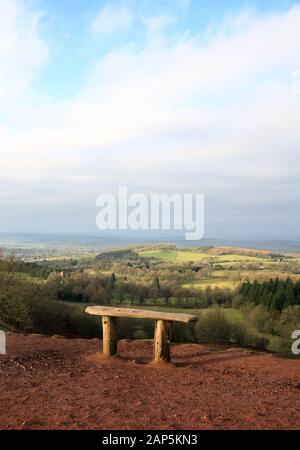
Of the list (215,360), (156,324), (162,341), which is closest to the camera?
(162,341)

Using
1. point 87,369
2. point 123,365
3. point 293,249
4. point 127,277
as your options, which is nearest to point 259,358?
point 123,365

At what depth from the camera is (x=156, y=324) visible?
409 inches

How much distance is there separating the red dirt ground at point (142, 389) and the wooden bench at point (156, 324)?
37cm

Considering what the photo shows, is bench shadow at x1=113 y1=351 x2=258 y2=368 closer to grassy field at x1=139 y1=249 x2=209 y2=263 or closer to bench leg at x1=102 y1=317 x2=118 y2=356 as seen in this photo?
bench leg at x1=102 y1=317 x2=118 y2=356

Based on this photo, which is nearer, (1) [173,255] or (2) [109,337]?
(2) [109,337]

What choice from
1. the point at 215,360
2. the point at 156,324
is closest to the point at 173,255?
the point at 215,360

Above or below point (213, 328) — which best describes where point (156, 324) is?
above

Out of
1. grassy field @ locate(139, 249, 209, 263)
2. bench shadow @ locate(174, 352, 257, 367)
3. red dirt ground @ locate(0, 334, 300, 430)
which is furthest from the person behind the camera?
grassy field @ locate(139, 249, 209, 263)

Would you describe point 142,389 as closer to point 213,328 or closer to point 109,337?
point 109,337

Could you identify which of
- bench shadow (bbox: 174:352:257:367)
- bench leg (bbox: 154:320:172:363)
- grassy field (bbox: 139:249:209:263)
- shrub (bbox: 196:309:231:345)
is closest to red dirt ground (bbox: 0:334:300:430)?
bench shadow (bbox: 174:352:257:367)

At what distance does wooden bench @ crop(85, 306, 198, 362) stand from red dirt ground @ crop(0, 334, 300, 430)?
37 cm

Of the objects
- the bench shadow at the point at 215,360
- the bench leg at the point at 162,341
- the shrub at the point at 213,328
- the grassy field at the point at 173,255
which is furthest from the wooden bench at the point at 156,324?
the grassy field at the point at 173,255

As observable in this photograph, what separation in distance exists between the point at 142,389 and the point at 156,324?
2.63 m

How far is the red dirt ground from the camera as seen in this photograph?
6.00m
